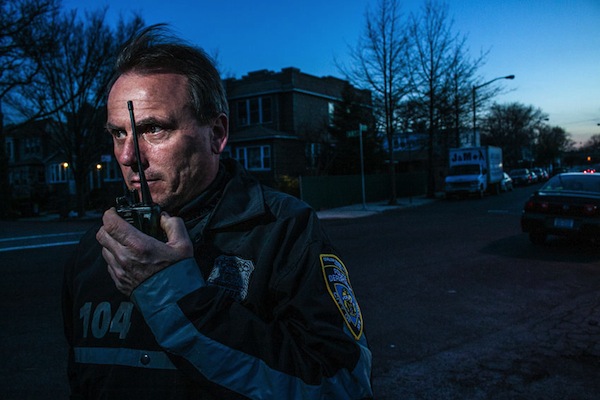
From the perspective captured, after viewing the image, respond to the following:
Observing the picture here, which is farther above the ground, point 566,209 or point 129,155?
point 129,155

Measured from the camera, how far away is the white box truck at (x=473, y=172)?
1102 inches

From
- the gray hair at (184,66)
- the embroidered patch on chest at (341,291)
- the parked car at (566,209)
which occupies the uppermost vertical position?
the gray hair at (184,66)

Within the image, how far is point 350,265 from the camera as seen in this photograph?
8172mm

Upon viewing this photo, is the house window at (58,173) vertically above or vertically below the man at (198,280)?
above

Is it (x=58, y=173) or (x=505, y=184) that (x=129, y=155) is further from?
(x=58, y=173)

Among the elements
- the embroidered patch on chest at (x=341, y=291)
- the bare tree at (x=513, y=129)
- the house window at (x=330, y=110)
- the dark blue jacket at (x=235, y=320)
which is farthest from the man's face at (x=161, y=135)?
the bare tree at (x=513, y=129)

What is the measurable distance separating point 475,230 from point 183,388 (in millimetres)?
12622

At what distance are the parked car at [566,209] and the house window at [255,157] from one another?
936 inches

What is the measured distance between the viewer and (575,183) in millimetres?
9914

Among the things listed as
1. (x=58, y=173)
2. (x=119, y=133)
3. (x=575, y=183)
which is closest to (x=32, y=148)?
(x=58, y=173)

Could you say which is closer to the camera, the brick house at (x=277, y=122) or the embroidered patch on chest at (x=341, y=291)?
the embroidered patch on chest at (x=341, y=291)

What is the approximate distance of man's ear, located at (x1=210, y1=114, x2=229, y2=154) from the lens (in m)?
1.53

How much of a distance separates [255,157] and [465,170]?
46.4 ft

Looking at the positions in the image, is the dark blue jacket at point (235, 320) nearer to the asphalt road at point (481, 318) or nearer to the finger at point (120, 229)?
the finger at point (120, 229)
